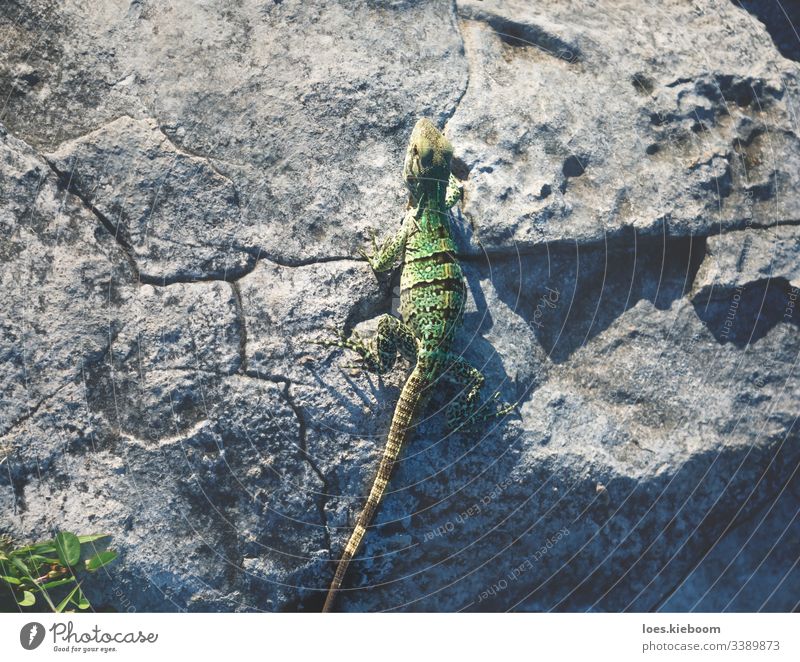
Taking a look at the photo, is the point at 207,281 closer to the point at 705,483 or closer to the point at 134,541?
the point at 134,541

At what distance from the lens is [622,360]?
7.24m

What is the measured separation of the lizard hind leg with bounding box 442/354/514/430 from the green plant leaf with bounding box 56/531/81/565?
10.3ft

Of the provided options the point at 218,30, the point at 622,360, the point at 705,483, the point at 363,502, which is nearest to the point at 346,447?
the point at 363,502

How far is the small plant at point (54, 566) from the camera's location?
20.1 feet

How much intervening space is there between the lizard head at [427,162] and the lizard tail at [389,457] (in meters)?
1.58

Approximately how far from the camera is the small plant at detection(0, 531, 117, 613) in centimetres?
614

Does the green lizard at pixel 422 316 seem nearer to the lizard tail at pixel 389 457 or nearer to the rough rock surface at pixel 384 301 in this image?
the lizard tail at pixel 389 457

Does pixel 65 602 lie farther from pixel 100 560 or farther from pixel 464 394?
pixel 464 394

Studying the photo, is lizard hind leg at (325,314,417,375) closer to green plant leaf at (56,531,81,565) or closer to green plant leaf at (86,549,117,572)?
green plant leaf at (86,549,117,572)

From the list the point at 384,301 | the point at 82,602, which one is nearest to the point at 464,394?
the point at 384,301

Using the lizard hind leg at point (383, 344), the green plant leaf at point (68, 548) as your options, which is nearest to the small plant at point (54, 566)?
the green plant leaf at point (68, 548)

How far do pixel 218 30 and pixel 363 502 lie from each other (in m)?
4.49
